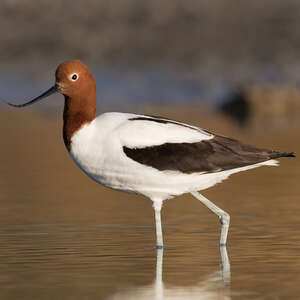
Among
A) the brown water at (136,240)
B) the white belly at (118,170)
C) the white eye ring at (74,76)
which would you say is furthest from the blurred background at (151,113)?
the white eye ring at (74,76)

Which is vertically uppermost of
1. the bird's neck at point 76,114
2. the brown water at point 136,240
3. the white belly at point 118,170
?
the bird's neck at point 76,114

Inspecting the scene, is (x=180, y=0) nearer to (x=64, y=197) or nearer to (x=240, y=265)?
(x=64, y=197)

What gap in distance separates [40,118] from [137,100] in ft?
10.8

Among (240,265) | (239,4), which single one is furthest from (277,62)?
(240,265)

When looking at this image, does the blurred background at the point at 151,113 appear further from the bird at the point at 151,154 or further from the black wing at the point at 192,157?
the black wing at the point at 192,157

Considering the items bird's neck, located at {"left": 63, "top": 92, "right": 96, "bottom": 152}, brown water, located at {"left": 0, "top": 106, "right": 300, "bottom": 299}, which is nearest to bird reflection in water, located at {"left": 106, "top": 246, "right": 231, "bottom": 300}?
brown water, located at {"left": 0, "top": 106, "right": 300, "bottom": 299}

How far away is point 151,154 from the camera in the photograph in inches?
367

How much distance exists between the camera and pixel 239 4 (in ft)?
92.5

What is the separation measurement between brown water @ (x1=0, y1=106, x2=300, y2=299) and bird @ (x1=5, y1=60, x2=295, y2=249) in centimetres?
39

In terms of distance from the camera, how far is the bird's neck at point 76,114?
9508mm

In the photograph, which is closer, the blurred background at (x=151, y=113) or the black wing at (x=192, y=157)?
the blurred background at (x=151, y=113)

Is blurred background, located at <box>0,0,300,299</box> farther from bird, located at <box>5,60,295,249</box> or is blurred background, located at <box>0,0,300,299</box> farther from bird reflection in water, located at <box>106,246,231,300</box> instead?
bird, located at <box>5,60,295,249</box>

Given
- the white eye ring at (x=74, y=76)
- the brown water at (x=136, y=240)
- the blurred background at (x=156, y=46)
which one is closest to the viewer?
the brown water at (x=136, y=240)

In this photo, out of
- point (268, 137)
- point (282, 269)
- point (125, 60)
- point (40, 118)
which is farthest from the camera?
point (125, 60)
